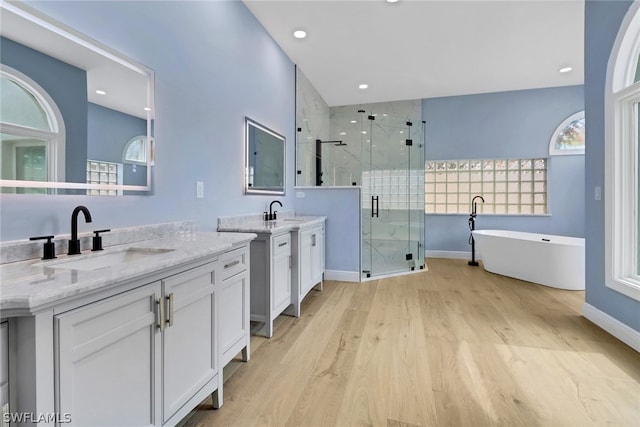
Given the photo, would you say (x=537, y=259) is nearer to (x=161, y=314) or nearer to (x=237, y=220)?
(x=237, y=220)

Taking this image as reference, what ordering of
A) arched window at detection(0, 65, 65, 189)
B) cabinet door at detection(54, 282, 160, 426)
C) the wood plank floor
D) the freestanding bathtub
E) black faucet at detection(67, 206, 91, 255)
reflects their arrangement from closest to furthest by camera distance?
1. cabinet door at detection(54, 282, 160, 426)
2. arched window at detection(0, 65, 65, 189)
3. black faucet at detection(67, 206, 91, 255)
4. the wood plank floor
5. the freestanding bathtub

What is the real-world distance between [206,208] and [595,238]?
11.1ft

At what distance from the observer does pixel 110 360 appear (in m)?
0.95

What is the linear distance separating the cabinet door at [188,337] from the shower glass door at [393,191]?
3.06 metres

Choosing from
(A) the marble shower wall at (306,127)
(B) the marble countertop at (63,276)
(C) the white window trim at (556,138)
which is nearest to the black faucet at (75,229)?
(B) the marble countertop at (63,276)

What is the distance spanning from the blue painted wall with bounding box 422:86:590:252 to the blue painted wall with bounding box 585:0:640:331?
2.67 m

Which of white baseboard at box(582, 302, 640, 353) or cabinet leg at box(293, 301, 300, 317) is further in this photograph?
cabinet leg at box(293, 301, 300, 317)

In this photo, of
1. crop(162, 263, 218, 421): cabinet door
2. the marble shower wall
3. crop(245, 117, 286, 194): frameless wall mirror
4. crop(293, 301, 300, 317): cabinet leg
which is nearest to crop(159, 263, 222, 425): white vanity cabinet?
crop(162, 263, 218, 421): cabinet door

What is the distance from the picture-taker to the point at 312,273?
3.25 meters

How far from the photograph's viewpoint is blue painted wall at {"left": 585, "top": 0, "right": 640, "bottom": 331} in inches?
93.6

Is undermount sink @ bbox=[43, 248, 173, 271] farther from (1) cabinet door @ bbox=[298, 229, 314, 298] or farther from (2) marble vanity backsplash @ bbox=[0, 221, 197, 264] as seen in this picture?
(1) cabinet door @ bbox=[298, 229, 314, 298]

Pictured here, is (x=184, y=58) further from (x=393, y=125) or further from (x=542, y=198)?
(x=542, y=198)

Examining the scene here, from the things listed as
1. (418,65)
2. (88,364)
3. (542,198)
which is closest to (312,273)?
(88,364)

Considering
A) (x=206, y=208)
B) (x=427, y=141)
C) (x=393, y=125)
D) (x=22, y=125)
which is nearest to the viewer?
(x=22, y=125)
